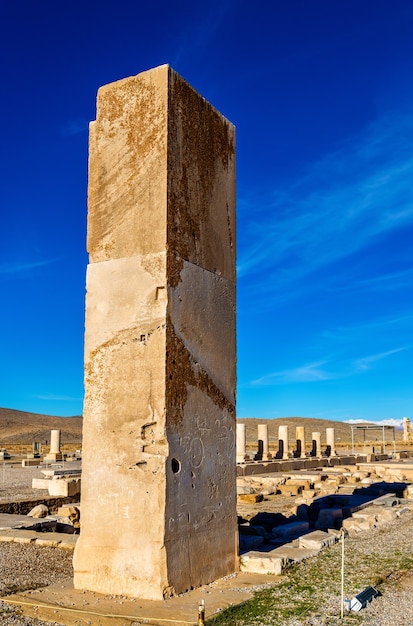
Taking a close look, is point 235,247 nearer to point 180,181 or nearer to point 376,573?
point 180,181

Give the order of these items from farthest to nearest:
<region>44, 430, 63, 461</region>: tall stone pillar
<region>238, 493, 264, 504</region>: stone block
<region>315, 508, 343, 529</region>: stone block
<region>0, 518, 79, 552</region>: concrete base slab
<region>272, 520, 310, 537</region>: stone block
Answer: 1. <region>44, 430, 63, 461</region>: tall stone pillar
2. <region>238, 493, 264, 504</region>: stone block
3. <region>315, 508, 343, 529</region>: stone block
4. <region>272, 520, 310, 537</region>: stone block
5. <region>0, 518, 79, 552</region>: concrete base slab

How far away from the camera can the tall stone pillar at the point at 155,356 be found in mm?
6109

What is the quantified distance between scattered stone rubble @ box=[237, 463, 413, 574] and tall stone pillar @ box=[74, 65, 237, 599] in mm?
1037

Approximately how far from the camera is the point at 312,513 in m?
12.7

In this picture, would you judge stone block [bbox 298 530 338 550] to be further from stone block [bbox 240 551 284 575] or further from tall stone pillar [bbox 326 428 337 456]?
tall stone pillar [bbox 326 428 337 456]

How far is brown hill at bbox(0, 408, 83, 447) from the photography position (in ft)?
264

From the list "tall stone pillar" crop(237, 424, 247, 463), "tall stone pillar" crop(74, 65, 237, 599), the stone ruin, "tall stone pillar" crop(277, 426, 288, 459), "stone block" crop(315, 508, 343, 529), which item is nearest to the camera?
"tall stone pillar" crop(74, 65, 237, 599)

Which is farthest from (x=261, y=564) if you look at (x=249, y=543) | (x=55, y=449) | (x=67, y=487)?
(x=55, y=449)

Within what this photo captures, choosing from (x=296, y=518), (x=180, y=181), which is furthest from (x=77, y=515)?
(x=180, y=181)

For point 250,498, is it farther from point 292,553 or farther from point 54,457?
point 54,457

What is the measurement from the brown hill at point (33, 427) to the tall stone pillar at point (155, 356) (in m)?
66.3

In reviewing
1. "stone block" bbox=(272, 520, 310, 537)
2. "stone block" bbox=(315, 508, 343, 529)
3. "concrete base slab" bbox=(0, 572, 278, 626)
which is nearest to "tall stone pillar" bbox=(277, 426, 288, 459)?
"stone block" bbox=(315, 508, 343, 529)

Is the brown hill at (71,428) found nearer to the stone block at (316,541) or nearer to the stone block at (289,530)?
the stone block at (289,530)

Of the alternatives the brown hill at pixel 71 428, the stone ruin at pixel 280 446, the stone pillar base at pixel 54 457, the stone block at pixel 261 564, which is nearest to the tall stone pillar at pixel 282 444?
the stone ruin at pixel 280 446
